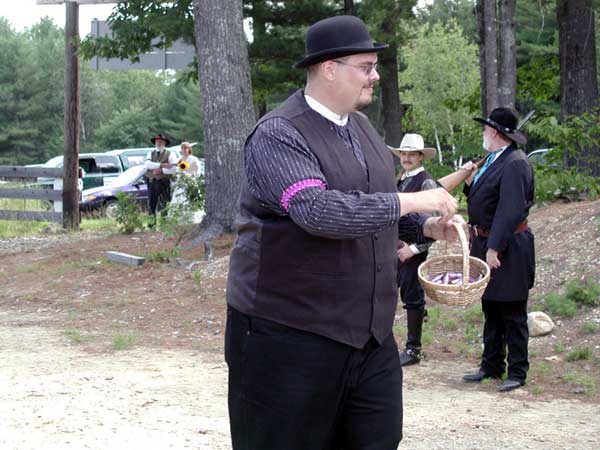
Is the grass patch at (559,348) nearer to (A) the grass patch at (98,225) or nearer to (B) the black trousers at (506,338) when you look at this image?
(B) the black trousers at (506,338)

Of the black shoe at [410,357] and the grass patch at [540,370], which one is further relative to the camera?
the black shoe at [410,357]

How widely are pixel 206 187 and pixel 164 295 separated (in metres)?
2.70

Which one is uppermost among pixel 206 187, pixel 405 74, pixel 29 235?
pixel 405 74

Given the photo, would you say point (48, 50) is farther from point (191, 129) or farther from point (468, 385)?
point (468, 385)

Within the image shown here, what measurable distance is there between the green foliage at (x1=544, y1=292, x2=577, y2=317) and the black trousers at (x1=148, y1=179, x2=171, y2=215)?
9695 mm

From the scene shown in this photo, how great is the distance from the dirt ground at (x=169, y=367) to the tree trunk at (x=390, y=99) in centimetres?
942

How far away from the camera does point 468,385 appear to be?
739cm

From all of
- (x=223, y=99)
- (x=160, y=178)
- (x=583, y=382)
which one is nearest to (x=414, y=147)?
(x=583, y=382)

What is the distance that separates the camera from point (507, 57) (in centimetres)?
1391

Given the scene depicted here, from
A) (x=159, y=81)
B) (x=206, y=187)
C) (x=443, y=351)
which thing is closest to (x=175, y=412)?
(x=443, y=351)

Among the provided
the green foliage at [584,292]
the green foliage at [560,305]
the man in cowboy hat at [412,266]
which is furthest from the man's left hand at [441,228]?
the green foliage at [584,292]

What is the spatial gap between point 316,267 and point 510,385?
4.06 meters

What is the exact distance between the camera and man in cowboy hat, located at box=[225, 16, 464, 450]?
11.3ft

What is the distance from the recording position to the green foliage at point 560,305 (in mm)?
8977
